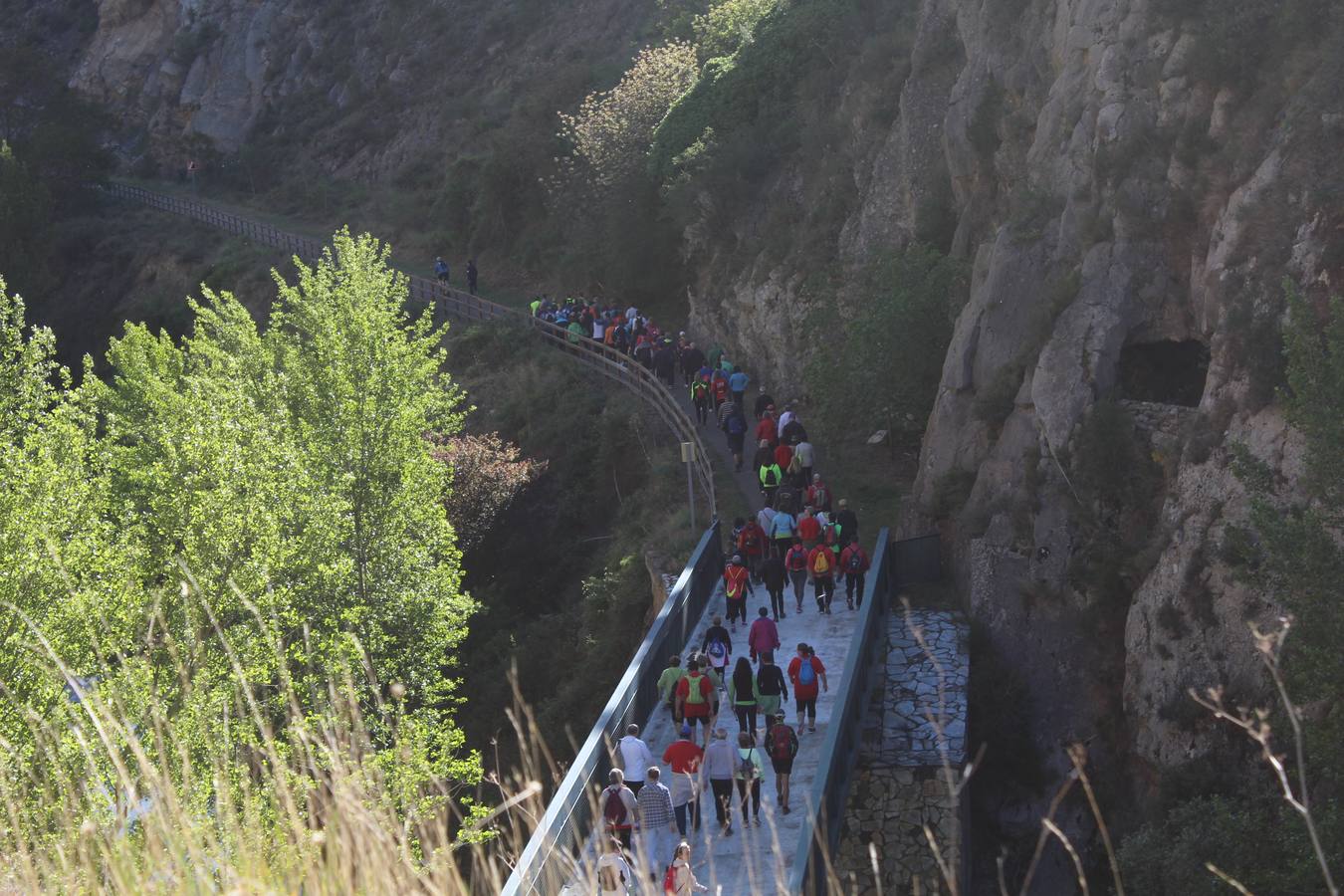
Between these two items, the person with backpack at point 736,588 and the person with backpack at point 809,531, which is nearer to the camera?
the person with backpack at point 736,588

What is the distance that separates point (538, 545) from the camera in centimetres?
3353

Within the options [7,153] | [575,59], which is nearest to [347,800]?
[575,59]

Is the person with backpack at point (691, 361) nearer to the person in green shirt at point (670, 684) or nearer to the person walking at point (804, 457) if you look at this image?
the person walking at point (804, 457)

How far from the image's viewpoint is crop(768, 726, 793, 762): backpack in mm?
13805

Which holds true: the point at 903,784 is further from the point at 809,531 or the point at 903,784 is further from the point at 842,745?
the point at 809,531

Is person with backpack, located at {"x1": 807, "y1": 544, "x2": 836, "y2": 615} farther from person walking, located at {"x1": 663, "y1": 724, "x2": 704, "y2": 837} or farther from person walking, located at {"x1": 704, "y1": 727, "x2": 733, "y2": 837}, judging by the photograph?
person walking, located at {"x1": 704, "y1": 727, "x2": 733, "y2": 837}

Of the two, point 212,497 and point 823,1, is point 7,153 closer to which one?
point 823,1

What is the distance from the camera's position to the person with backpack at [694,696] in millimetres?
14977

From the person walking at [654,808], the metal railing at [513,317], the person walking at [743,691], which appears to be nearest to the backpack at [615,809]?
the person walking at [654,808]

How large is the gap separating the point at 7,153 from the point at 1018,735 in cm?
5939

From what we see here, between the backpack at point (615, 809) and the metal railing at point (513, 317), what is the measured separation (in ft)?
45.9

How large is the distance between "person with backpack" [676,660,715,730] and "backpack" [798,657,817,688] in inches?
40.6

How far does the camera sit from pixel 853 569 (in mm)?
19328

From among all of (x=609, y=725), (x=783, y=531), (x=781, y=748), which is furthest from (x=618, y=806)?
(x=783, y=531)
